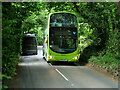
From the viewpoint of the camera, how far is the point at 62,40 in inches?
836

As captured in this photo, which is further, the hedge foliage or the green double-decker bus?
the green double-decker bus

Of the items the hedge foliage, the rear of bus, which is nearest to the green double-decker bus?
the rear of bus

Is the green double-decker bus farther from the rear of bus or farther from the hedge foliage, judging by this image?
the hedge foliage

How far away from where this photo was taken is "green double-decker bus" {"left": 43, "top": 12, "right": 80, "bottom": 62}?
21188mm

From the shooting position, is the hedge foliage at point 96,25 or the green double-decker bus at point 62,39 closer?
the hedge foliage at point 96,25

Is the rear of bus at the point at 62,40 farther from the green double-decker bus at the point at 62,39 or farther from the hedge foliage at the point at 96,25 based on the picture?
the hedge foliage at the point at 96,25

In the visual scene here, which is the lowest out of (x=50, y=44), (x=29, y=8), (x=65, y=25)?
(x=50, y=44)

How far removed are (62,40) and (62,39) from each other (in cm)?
9

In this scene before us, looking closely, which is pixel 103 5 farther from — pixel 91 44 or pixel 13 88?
pixel 13 88

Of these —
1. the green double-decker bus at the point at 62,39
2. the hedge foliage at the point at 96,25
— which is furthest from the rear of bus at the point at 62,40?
the hedge foliage at the point at 96,25

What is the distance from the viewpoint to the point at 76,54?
70.3 ft

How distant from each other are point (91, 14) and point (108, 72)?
7.54 metres

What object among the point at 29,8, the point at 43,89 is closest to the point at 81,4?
the point at 29,8

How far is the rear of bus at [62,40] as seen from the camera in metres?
21.2
